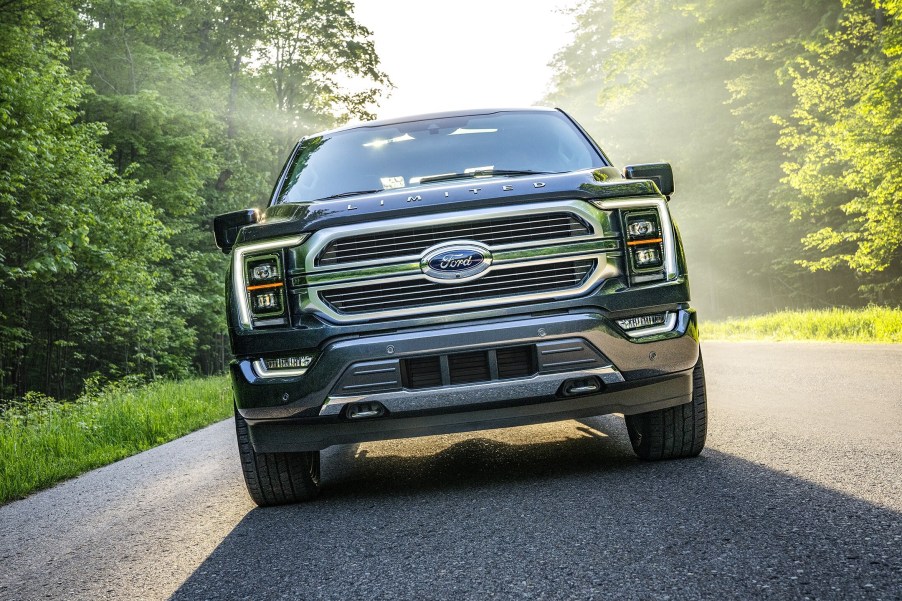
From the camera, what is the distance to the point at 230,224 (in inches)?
208

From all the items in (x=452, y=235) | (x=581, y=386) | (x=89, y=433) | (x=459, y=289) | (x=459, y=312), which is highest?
(x=452, y=235)

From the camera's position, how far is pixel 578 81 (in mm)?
61656

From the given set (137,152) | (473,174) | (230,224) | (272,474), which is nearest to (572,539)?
(272,474)

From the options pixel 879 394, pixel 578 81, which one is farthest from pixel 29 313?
pixel 578 81

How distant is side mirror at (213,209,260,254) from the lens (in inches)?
205

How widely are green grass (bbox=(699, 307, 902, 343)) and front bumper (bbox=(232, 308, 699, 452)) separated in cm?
1040

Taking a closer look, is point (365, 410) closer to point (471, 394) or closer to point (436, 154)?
point (471, 394)

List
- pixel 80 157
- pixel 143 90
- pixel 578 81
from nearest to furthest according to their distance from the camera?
pixel 80 157
pixel 143 90
pixel 578 81

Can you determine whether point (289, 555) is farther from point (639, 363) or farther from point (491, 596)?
point (639, 363)

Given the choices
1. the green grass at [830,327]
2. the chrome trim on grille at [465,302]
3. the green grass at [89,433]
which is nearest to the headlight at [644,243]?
the chrome trim on grille at [465,302]

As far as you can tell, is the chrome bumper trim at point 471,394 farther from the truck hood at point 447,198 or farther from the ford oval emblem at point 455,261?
the truck hood at point 447,198

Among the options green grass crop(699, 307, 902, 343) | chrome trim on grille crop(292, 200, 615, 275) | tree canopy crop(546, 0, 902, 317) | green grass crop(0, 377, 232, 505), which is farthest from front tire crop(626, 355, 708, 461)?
tree canopy crop(546, 0, 902, 317)

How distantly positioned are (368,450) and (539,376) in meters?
2.96

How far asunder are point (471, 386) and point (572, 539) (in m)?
0.99
